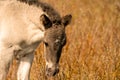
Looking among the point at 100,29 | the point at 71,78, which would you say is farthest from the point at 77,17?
the point at 71,78

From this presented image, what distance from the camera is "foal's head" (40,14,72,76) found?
23.0 ft

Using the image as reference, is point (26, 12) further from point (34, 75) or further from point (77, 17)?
point (77, 17)

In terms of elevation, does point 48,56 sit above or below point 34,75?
above

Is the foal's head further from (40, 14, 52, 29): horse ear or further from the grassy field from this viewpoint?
the grassy field

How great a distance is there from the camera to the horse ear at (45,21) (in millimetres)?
7047

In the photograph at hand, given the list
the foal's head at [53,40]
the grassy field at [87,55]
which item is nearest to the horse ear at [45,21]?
the foal's head at [53,40]

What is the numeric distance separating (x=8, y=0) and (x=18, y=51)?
1.00m

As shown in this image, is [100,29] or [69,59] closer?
[69,59]

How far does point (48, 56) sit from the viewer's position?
23.5 ft

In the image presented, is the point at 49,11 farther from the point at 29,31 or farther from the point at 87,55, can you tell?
the point at 87,55

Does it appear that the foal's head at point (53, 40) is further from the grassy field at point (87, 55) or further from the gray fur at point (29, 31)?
the grassy field at point (87, 55)

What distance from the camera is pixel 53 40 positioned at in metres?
7.00

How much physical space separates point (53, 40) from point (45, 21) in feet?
1.14

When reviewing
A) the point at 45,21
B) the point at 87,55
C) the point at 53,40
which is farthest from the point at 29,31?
the point at 87,55
